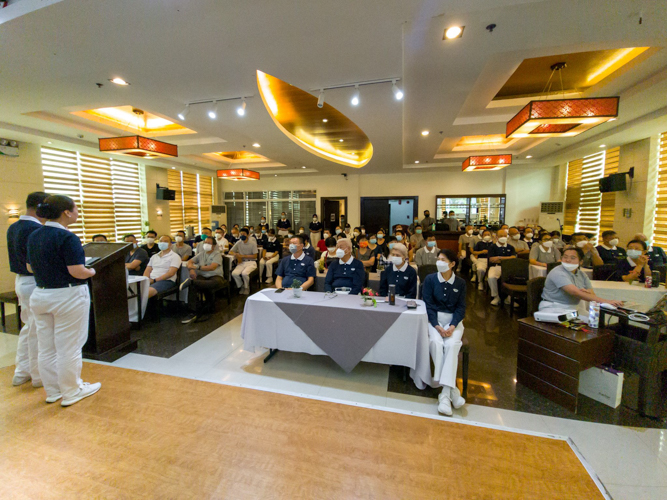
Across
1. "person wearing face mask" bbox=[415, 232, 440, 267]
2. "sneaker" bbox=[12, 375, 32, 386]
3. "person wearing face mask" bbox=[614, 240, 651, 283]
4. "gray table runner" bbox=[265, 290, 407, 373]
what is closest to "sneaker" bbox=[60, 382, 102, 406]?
"sneaker" bbox=[12, 375, 32, 386]

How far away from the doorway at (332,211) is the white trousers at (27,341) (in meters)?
11.0

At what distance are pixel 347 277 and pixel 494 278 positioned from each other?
12.0 feet

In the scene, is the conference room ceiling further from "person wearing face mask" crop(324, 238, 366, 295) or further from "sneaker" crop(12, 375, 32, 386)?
"sneaker" crop(12, 375, 32, 386)

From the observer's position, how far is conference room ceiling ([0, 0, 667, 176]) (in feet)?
8.11

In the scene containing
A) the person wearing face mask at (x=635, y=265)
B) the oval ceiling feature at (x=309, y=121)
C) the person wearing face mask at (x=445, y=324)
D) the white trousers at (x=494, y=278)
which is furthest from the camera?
the white trousers at (x=494, y=278)

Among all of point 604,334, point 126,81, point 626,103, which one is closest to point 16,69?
point 126,81

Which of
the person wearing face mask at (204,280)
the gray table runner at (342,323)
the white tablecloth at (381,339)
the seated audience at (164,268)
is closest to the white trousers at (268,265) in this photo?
the person wearing face mask at (204,280)

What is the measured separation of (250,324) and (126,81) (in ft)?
12.4

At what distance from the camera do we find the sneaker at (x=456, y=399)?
2463mm

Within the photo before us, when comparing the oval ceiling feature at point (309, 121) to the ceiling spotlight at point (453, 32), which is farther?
the oval ceiling feature at point (309, 121)

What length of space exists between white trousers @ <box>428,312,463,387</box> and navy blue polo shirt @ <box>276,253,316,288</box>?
200 cm

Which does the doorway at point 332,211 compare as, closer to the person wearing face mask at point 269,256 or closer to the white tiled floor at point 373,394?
the person wearing face mask at point 269,256

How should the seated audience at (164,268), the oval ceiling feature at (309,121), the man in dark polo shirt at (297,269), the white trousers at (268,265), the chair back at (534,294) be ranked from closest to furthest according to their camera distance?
the chair back at (534,294), the man in dark polo shirt at (297,269), the seated audience at (164,268), the oval ceiling feature at (309,121), the white trousers at (268,265)

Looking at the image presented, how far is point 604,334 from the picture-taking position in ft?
8.33
